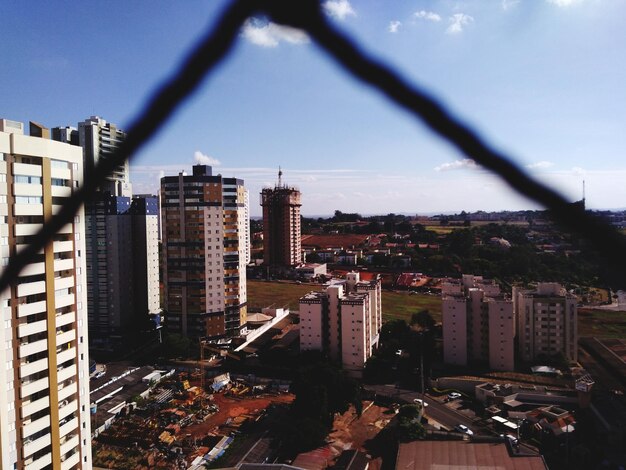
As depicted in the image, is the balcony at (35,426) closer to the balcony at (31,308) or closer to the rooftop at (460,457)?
the balcony at (31,308)

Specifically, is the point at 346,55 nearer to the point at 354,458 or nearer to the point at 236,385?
the point at 354,458

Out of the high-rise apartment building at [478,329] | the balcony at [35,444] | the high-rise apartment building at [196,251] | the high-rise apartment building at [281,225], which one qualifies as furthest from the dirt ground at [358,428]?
the high-rise apartment building at [281,225]

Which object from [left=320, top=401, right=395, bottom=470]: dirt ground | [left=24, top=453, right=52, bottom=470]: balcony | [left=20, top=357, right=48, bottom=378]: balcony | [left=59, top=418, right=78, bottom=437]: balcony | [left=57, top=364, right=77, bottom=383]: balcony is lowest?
[left=320, top=401, right=395, bottom=470]: dirt ground

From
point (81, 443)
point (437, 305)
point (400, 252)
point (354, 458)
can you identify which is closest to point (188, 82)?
point (81, 443)

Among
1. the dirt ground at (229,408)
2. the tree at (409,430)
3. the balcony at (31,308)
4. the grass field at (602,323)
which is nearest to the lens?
the balcony at (31,308)

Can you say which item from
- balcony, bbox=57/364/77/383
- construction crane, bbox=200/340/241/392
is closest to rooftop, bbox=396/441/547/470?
balcony, bbox=57/364/77/383

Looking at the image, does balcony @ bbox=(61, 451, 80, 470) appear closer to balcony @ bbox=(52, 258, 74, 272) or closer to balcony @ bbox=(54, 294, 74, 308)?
balcony @ bbox=(54, 294, 74, 308)

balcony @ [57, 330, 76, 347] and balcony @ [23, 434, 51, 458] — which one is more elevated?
balcony @ [57, 330, 76, 347]
